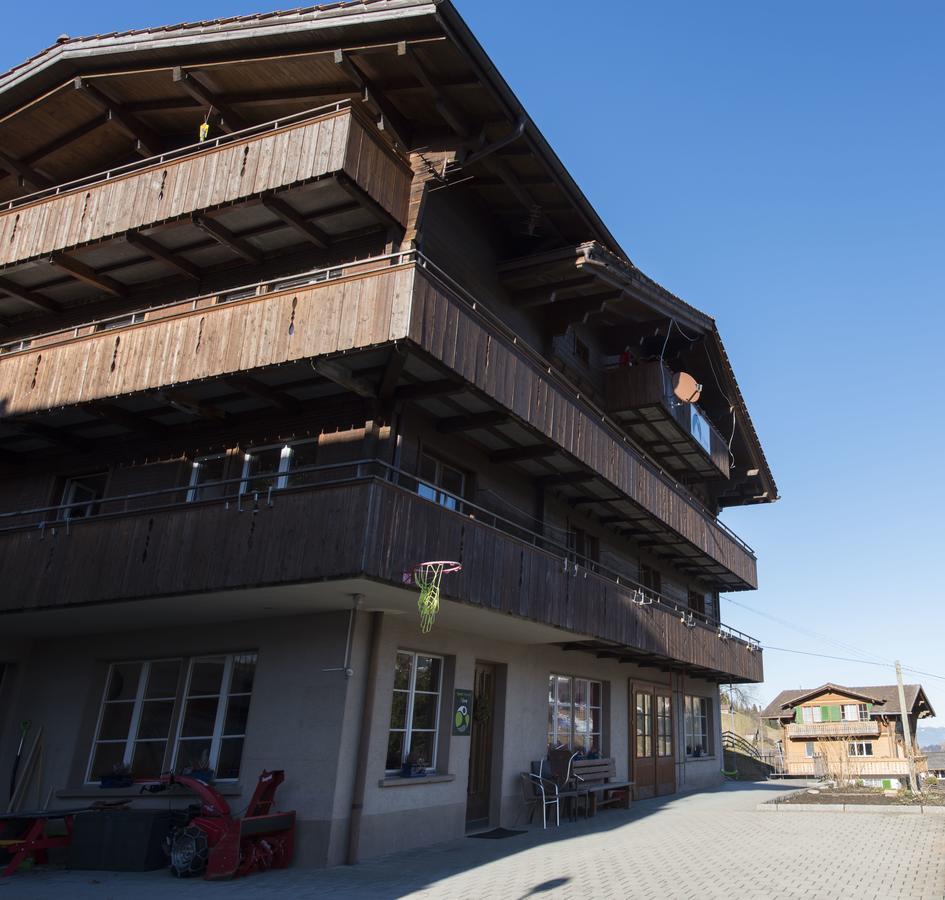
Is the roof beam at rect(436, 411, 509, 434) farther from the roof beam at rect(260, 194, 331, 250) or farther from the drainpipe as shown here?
the roof beam at rect(260, 194, 331, 250)

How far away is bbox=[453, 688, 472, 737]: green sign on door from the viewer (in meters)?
13.7

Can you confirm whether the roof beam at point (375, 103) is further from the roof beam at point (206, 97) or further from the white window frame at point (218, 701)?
the white window frame at point (218, 701)

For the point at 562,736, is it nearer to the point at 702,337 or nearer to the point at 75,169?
the point at 702,337

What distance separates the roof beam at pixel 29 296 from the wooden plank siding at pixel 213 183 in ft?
3.03

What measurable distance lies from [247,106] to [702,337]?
44.9 feet

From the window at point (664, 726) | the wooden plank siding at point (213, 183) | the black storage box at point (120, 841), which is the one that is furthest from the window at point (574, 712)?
the wooden plank siding at point (213, 183)

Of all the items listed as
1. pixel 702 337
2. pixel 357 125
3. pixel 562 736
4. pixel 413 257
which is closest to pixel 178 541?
pixel 413 257

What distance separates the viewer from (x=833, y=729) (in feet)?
178

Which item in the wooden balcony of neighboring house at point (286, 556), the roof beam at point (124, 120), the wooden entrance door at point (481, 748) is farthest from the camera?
the roof beam at point (124, 120)

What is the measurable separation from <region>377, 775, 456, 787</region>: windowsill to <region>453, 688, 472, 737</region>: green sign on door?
766mm

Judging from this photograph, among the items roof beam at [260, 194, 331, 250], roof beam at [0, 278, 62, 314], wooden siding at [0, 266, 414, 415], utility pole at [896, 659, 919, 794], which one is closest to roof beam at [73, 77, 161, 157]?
roof beam at [0, 278, 62, 314]

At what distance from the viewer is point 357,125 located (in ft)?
42.1

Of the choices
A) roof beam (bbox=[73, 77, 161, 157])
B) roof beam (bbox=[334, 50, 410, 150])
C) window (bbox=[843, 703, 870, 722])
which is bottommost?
window (bbox=[843, 703, 870, 722])

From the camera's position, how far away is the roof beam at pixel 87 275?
15331 millimetres
